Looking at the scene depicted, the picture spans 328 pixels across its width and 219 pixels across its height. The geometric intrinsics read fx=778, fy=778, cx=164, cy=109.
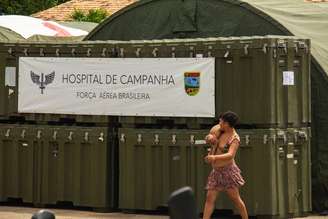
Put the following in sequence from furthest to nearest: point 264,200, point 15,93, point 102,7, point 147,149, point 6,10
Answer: point 6,10 → point 102,7 → point 15,93 → point 147,149 → point 264,200

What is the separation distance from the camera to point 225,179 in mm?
10008

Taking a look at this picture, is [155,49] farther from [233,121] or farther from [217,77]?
[233,121]

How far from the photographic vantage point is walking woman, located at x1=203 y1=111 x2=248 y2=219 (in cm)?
988

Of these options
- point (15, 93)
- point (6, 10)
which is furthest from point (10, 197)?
point (6, 10)

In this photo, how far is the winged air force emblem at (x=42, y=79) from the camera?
12.5 m

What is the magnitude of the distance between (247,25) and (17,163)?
441cm

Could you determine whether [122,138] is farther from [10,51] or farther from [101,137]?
[10,51]

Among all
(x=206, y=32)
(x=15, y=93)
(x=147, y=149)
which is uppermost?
(x=206, y=32)

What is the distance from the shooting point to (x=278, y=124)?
11.1 m

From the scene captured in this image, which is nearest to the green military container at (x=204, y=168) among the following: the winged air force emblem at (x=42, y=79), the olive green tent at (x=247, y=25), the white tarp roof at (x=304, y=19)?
the olive green tent at (x=247, y=25)

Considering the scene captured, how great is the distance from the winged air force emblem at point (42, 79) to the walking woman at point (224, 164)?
3439mm

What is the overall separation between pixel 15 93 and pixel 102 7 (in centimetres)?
1801

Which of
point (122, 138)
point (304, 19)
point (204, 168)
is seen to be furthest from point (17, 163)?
point (304, 19)

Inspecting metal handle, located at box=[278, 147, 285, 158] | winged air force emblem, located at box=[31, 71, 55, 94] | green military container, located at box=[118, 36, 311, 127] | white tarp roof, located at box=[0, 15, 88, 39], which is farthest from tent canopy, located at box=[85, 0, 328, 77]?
white tarp roof, located at box=[0, 15, 88, 39]
